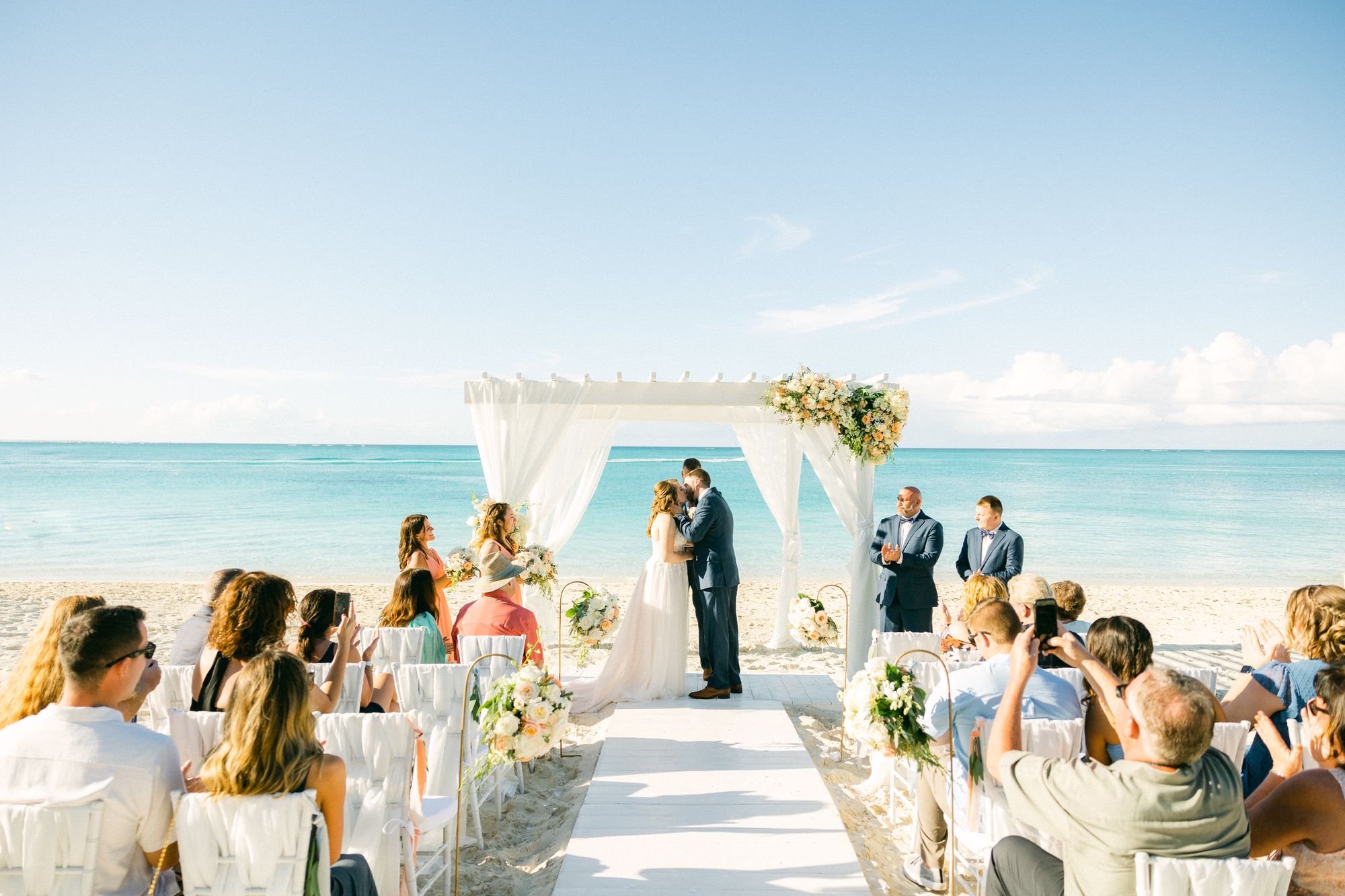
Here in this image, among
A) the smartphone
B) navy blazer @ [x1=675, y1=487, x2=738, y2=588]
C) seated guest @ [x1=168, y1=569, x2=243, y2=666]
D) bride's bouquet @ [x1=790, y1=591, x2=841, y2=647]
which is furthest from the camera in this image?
navy blazer @ [x1=675, y1=487, x2=738, y2=588]

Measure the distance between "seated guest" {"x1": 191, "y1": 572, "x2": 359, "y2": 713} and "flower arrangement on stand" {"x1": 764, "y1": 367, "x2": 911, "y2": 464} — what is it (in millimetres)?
4791

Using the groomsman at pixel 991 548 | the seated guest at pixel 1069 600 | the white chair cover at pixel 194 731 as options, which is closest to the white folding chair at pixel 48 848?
the white chair cover at pixel 194 731

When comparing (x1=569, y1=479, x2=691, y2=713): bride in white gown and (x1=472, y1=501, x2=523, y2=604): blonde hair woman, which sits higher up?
(x1=472, y1=501, x2=523, y2=604): blonde hair woman

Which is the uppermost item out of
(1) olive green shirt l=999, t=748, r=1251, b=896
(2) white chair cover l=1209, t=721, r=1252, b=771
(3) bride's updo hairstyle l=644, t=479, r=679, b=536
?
(3) bride's updo hairstyle l=644, t=479, r=679, b=536

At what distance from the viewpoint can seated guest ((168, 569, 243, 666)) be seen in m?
4.12

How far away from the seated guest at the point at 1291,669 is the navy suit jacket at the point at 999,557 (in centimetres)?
266

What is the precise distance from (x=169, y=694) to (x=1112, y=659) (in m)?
4.26

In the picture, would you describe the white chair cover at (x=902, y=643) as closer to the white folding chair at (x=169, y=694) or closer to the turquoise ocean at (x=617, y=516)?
Answer: the turquoise ocean at (x=617, y=516)

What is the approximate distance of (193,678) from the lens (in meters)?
3.24

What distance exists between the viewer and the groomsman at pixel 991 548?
6148 mm

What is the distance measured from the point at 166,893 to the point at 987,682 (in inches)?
127

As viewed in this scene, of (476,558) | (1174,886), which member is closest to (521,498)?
(476,558)

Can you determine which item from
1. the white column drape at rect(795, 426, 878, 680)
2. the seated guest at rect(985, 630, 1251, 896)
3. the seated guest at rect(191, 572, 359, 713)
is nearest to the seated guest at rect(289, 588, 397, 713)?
the seated guest at rect(191, 572, 359, 713)

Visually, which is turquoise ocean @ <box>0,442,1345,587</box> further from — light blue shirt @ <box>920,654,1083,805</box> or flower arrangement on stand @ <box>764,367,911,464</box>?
light blue shirt @ <box>920,654,1083,805</box>
